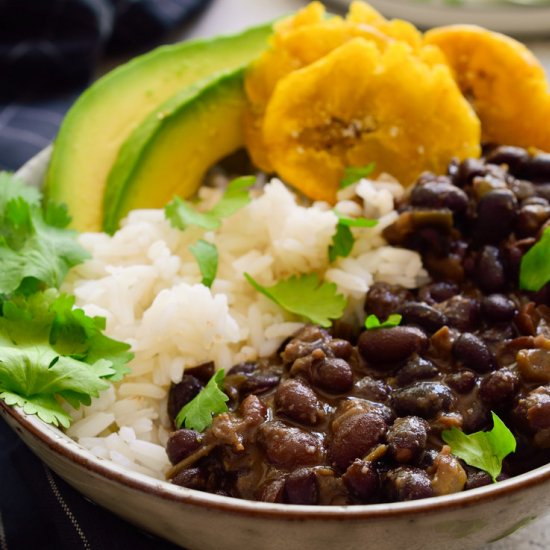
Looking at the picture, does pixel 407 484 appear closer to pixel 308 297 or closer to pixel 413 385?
pixel 413 385

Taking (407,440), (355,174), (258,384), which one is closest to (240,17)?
(355,174)

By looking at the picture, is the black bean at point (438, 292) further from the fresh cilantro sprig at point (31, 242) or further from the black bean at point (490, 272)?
the fresh cilantro sprig at point (31, 242)

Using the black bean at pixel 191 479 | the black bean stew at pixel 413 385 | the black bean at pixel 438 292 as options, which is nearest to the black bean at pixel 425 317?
the black bean stew at pixel 413 385

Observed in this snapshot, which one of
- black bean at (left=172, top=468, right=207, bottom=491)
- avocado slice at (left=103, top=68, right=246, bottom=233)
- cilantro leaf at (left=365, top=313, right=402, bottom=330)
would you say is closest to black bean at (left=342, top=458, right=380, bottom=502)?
black bean at (left=172, top=468, right=207, bottom=491)

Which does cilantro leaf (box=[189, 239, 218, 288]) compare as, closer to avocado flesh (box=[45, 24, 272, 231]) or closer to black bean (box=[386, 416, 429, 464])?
avocado flesh (box=[45, 24, 272, 231])

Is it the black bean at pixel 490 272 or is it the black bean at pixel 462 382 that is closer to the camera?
the black bean at pixel 462 382

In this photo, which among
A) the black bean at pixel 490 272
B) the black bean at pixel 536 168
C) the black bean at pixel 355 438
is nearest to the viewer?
the black bean at pixel 355 438
